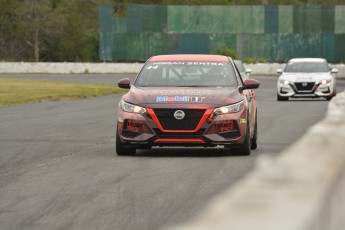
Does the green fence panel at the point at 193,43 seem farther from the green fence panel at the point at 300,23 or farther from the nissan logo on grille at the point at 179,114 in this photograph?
the nissan logo on grille at the point at 179,114

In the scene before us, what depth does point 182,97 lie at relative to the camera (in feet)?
49.5

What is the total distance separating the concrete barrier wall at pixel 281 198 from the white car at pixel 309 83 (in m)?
34.5

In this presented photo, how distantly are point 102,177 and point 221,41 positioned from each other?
3305 inches

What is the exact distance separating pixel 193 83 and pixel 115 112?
562 inches

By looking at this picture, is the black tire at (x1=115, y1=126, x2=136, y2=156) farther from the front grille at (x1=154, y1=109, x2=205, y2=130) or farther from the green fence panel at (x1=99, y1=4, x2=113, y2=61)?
the green fence panel at (x1=99, y1=4, x2=113, y2=61)

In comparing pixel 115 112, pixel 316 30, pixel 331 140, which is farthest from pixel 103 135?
pixel 316 30

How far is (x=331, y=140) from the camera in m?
4.28

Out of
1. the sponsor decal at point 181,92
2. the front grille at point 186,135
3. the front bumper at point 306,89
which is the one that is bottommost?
the front bumper at point 306,89

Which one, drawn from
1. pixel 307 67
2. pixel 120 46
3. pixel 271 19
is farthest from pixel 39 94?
pixel 120 46

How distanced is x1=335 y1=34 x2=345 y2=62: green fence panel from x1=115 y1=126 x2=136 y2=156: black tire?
263ft

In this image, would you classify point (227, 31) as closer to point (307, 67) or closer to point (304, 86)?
point (307, 67)

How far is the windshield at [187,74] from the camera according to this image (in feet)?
53.2

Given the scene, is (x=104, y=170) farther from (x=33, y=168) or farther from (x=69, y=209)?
(x=69, y=209)

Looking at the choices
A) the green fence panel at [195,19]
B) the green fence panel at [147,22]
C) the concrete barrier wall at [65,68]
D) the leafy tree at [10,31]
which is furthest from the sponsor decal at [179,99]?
the leafy tree at [10,31]
